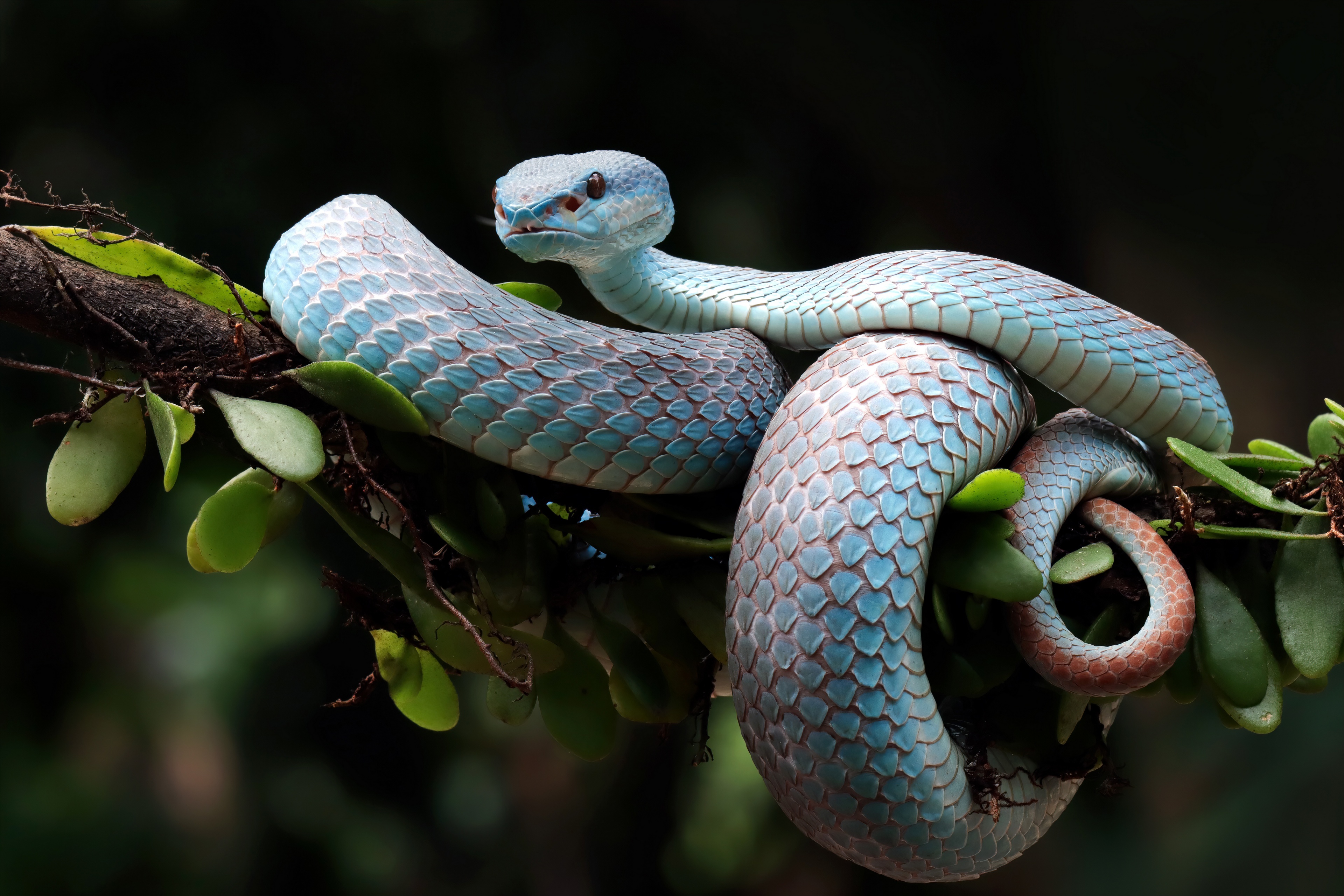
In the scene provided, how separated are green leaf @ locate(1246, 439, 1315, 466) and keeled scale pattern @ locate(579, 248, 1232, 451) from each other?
0.06 m

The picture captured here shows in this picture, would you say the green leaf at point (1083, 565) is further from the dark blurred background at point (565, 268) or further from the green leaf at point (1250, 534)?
the dark blurred background at point (565, 268)

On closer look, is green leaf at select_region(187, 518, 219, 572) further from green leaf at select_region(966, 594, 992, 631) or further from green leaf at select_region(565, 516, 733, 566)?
green leaf at select_region(966, 594, 992, 631)

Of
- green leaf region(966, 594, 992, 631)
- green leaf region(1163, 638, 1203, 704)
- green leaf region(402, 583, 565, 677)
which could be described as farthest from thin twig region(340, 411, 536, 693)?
green leaf region(1163, 638, 1203, 704)

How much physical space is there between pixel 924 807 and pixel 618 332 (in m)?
0.58

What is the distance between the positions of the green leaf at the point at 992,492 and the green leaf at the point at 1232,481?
280 mm

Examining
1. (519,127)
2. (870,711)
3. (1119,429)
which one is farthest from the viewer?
(519,127)

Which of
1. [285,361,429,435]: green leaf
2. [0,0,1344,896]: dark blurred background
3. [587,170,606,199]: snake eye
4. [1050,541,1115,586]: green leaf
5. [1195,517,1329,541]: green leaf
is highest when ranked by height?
[587,170,606,199]: snake eye

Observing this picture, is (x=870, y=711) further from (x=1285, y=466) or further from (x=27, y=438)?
(x=27, y=438)

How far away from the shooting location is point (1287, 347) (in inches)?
117

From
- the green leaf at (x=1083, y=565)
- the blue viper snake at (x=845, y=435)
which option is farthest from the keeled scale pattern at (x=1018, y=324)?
the green leaf at (x=1083, y=565)

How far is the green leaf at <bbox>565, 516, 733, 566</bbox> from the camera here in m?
0.93

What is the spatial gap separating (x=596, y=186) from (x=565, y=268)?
1.71 metres

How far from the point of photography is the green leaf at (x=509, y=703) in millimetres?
982

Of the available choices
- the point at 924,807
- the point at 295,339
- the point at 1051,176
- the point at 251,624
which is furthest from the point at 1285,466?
the point at 251,624
